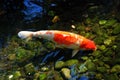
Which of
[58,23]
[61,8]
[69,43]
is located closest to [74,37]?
[69,43]

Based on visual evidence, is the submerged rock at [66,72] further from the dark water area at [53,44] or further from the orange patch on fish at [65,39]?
the orange patch on fish at [65,39]

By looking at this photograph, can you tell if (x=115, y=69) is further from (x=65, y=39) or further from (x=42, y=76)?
(x=42, y=76)

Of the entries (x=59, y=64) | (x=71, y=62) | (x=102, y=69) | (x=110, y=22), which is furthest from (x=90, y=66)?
(x=110, y=22)

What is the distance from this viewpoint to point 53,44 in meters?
5.05

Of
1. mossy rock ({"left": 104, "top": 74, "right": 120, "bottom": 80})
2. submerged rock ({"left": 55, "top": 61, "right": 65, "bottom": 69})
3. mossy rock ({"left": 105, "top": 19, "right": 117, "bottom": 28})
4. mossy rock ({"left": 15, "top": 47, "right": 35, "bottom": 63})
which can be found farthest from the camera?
mossy rock ({"left": 105, "top": 19, "right": 117, "bottom": 28})

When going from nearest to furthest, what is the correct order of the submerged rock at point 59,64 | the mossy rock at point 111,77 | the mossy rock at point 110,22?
1. the mossy rock at point 111,77
2. the submerged rock at point 59,64
3. the mossy rock at point 110,22

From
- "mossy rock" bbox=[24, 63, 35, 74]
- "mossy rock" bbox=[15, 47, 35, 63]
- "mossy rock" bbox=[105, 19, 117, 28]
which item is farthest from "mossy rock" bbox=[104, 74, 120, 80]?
"mossy rock" bbox=[15, 47, 35, 63]

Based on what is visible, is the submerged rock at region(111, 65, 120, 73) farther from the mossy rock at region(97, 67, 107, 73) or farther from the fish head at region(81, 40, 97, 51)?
the fish head at region(81, 40, 97, 51)

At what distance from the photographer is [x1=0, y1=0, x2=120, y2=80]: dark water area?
14.7 feet

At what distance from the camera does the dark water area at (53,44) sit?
14.7 feet

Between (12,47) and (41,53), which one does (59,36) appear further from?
(12,47)

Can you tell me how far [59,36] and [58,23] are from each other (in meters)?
0.85

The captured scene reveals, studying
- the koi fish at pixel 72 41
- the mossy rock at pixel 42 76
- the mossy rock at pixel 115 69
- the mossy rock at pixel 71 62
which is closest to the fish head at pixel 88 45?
the koi fish at pixel 72 41

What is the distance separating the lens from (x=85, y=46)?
15.5ft
